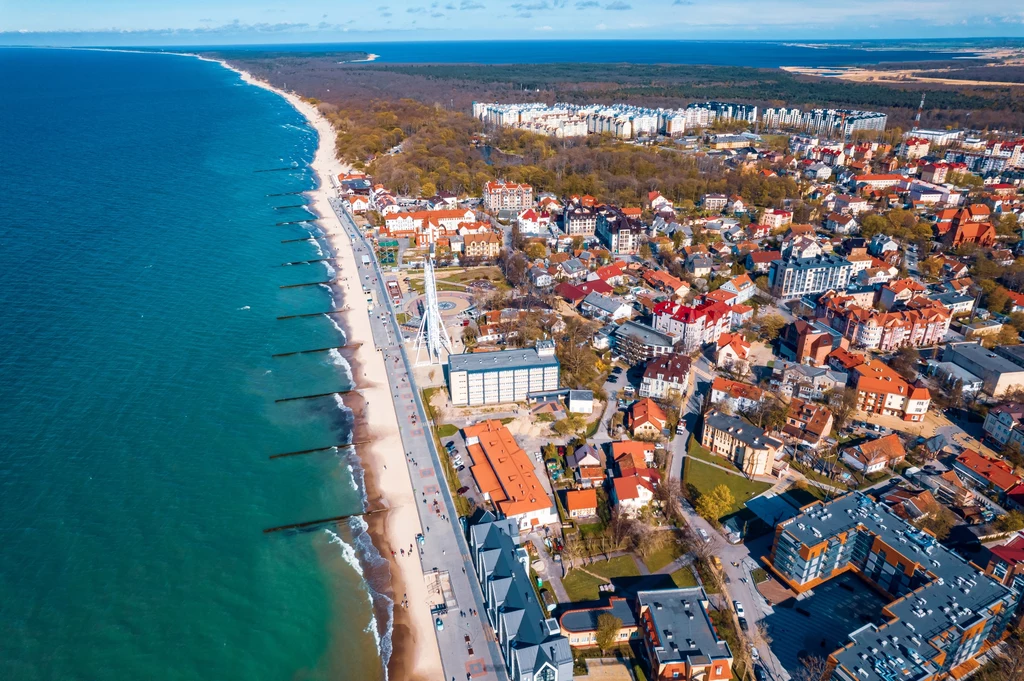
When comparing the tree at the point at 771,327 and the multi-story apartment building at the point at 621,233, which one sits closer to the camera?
the tree at the point at 771,327

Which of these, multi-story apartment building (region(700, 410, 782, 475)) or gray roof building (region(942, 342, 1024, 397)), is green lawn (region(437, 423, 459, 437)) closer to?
multi-story apartment building (region(700, 410, 782, 475))

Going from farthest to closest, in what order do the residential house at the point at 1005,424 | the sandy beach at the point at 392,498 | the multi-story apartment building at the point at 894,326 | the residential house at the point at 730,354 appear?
the multi-story apartment building at the point at 894,326
the residential house at the point at 730,354
the residential house at the point at 1005,424
the sandy beach at the point at 392,498

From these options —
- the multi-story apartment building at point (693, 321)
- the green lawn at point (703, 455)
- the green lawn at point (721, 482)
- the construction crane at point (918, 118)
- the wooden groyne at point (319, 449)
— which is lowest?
the wooden groyne at point (319, 449)

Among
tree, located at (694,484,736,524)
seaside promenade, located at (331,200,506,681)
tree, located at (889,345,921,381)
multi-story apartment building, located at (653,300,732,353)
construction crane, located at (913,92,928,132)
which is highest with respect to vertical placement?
construction crane, located at (913,92,928,132)

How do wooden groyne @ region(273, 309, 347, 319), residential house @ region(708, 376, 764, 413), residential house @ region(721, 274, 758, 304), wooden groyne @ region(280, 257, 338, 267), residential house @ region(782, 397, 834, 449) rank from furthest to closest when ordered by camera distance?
wooden groyne @ region(280, 257, 338, 267), residential house @ region(721, 274, 758, 304), wooden groyne @ region(273, 309, 347, 319), residential house @ region(708, 376, 764, 413), residential house @ region(782, 397, 834, 449)

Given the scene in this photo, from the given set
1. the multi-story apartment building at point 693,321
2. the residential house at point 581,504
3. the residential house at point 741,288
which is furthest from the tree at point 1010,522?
the residential house at point 741,288

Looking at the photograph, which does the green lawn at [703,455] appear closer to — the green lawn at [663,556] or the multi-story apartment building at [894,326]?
the green lawn at [663,556]

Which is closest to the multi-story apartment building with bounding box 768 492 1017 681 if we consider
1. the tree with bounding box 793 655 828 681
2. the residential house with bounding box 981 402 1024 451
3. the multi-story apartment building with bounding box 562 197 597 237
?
the tree with bounding box 793 655 828 681

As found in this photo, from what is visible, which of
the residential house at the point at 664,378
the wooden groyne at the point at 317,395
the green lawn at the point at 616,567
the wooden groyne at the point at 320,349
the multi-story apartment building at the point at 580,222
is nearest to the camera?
the green lawn at the point at 616,567
